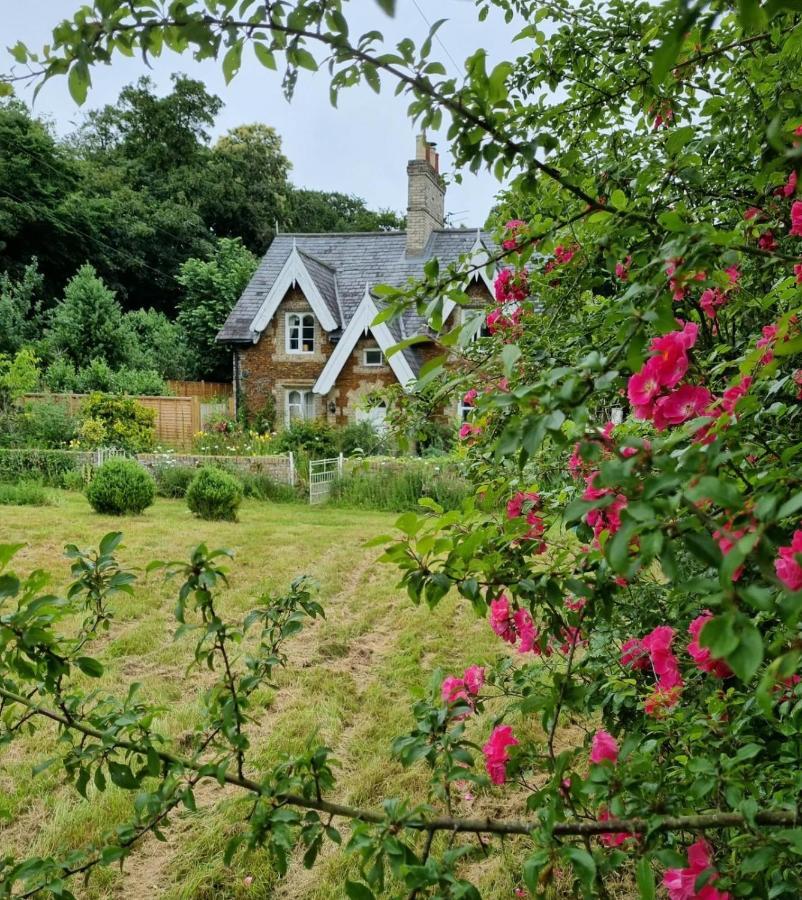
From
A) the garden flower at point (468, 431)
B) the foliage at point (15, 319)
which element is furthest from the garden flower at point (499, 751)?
the foliage at point (15, 319)

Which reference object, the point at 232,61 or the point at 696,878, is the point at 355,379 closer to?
the point at 232,61

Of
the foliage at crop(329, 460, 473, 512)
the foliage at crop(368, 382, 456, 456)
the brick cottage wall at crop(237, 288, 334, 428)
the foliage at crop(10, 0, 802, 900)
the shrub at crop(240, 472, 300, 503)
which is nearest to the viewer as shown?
the foliage at crop(10, 0, 802, 900)

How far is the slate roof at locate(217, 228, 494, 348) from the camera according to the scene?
16188 millimetres

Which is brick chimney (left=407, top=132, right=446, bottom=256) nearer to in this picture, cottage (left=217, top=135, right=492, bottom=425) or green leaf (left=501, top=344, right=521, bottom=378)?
cottage (left=217, top=135, right=492, bottom=425)

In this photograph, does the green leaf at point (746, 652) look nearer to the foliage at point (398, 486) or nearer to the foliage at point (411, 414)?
the foliage at point (411, 414)

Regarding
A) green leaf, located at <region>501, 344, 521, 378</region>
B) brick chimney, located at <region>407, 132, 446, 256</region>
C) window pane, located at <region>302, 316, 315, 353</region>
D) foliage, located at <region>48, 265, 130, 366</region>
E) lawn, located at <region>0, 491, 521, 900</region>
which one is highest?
brick chimney, located at <region>407, 132, 446, 256</region>

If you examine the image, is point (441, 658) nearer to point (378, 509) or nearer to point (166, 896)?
point (166, 896)

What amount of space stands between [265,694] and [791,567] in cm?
323

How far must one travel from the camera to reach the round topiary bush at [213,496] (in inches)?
333

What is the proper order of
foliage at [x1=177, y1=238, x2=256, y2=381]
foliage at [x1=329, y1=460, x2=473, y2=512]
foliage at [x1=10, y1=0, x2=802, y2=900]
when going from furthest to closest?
foliage at [x1=177, y1=238, x2=256, y2=381] → foliage at [x1=329, y1=460, x2=473, y2=512] → foliage at [x1=10, y1=0, x2=802, y2=900]

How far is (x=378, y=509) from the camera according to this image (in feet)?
33.3

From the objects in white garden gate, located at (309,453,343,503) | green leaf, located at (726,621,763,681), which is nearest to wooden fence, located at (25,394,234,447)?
white garden gate, located at (309,453,343,503)

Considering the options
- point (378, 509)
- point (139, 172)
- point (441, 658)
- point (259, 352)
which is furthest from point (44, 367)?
point (441, 658)

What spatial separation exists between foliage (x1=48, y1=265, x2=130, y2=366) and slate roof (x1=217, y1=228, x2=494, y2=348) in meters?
5.12
